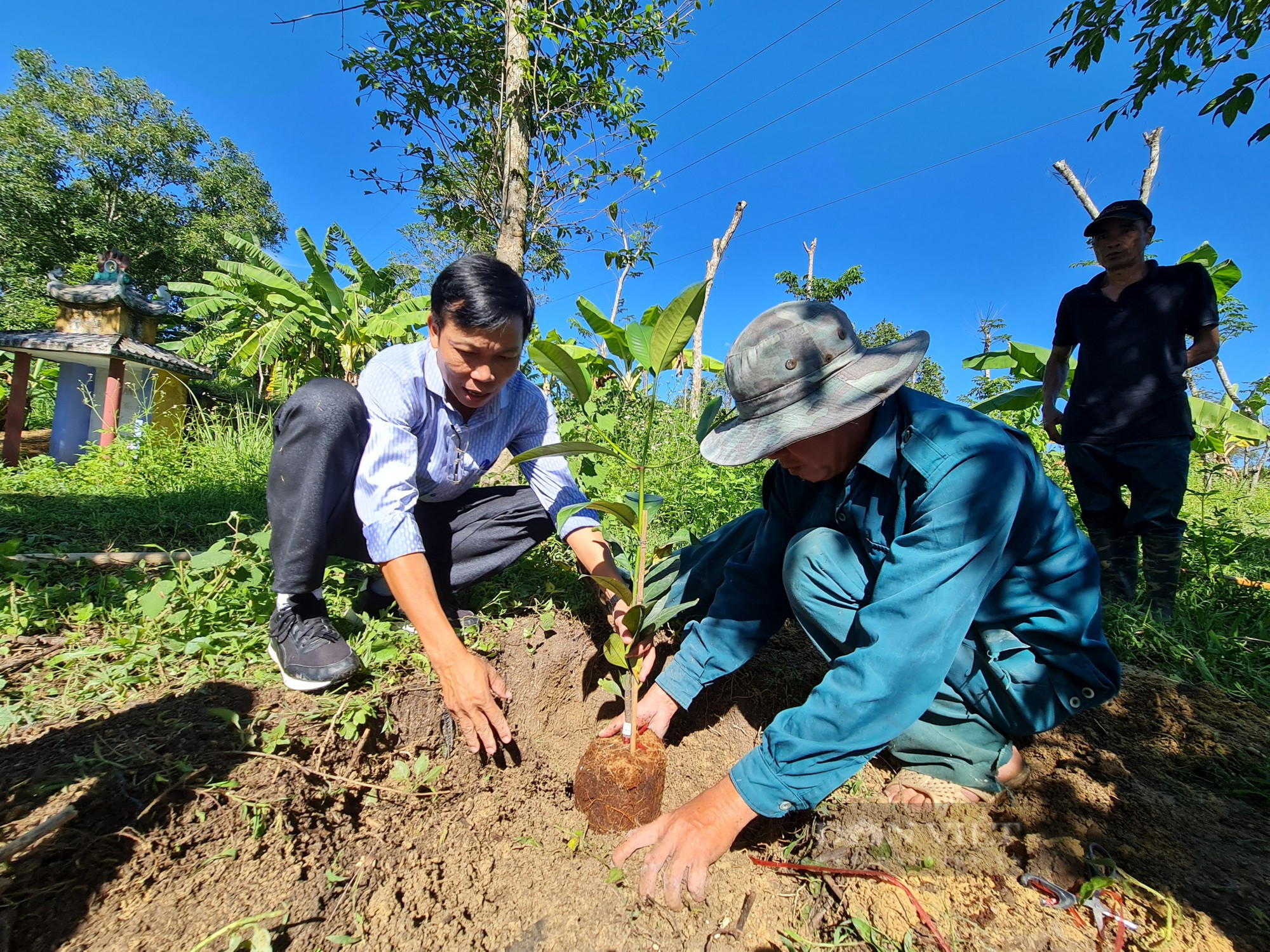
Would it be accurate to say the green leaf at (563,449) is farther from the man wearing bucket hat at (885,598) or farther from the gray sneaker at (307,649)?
the gray sneaker at (307,649)

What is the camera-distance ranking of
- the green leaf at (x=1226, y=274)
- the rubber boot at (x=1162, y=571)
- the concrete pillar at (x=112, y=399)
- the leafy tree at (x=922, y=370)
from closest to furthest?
the rubber boot at (x=1162, y=571)
the green leaf at (x=1226, y=274)
the concrete pillar at (x=112, y=399)
the leafy tree at (x=922, y=370)

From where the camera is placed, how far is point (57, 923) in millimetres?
917

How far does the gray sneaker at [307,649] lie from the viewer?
147cm

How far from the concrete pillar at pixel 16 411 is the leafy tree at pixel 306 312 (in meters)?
1.44

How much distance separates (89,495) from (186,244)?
17.3m

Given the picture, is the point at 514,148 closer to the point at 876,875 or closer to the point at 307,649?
the point at 307,649

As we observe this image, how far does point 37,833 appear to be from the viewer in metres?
0.95

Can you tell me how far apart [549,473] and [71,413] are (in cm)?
600

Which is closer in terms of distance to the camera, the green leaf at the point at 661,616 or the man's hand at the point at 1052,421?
the green leaf at the point at 661,616

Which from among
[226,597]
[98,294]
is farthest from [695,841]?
[98,294]

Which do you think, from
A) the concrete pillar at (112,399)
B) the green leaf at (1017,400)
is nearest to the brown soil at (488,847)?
the green leaf at (1017,400)

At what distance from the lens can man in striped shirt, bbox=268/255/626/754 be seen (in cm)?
135

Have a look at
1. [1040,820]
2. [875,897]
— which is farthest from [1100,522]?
[875,897]

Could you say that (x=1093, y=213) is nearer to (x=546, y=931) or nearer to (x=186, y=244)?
(x=546, y=931)
